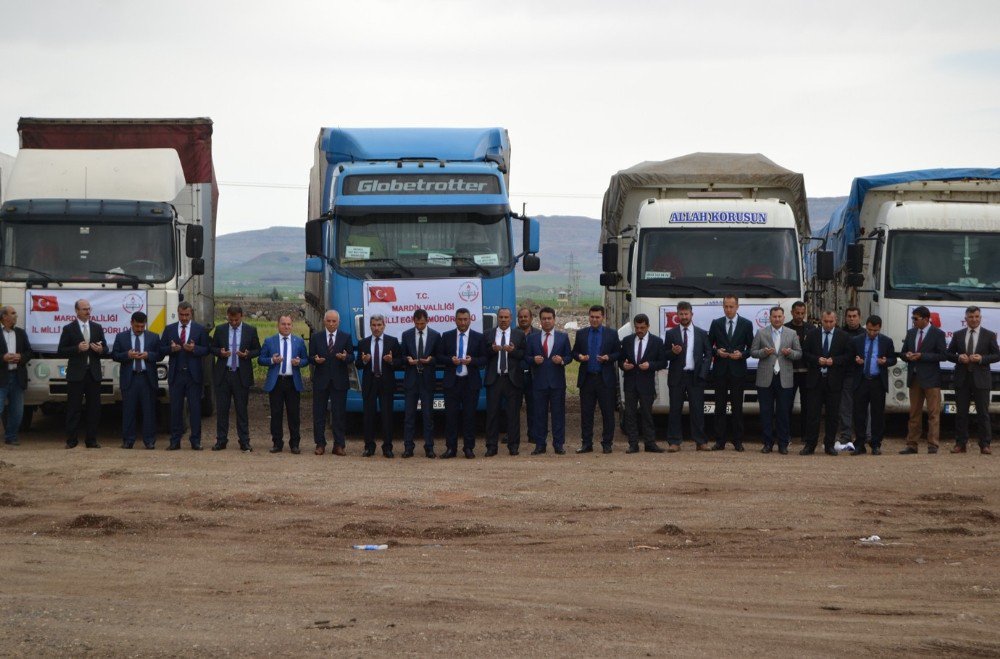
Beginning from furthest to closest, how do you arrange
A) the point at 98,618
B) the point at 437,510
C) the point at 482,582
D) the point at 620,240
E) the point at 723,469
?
the point at 620,240
the point at 723,469
the point at 437,510
the point at 482,582
the point at 98,618

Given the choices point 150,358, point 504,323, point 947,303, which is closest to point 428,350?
point 504,323

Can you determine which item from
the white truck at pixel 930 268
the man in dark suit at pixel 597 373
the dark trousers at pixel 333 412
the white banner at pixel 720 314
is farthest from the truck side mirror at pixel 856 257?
the dark trousers at pixel 333 412

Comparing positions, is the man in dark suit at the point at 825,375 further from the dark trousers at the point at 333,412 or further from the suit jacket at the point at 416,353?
→ the dark trousers at the point at 333,412

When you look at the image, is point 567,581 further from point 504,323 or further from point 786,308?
point 786,308

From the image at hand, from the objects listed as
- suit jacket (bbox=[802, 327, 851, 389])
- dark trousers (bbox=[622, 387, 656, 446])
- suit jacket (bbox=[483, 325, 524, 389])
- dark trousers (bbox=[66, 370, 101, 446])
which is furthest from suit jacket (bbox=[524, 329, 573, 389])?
dark trousers (bbox=[66, 370, 101, 446])

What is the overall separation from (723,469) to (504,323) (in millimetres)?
3306

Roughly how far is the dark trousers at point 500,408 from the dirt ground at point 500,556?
0.65 metres

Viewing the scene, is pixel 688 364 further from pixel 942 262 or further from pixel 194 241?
pixel 194 241

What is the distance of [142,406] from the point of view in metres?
16.4

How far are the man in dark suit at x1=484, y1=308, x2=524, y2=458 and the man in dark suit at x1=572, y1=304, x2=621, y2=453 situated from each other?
2.37 ft

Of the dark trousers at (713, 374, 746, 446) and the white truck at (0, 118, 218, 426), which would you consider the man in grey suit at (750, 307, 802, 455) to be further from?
the white truck at (0, 118, 218, 426)

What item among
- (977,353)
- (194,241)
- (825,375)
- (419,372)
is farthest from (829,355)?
(194,241)

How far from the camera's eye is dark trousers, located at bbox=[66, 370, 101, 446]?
53.6 feet

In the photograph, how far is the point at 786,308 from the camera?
1680 centimetres
